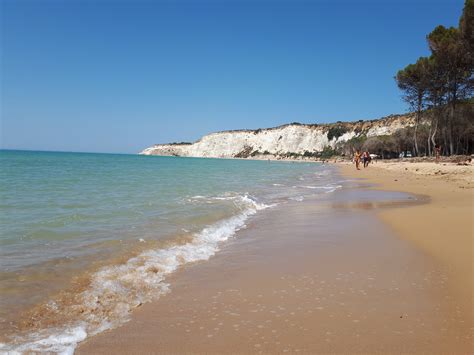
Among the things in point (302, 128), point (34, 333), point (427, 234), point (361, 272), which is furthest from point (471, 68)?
point (302, 128)

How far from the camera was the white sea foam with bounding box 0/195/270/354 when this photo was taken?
8.43 feet

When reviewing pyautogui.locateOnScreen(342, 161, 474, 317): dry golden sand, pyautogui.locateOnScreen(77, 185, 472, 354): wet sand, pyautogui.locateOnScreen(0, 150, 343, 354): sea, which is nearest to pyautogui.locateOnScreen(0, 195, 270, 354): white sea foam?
pyautogui.locateOnScreen(0, 150, 343, 354): sea

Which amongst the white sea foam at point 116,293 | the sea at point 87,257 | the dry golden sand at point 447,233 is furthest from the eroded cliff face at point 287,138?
the white sea foam at point 116,293

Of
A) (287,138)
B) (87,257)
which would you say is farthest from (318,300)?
(287,138)

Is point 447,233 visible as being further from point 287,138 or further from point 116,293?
point 287,138

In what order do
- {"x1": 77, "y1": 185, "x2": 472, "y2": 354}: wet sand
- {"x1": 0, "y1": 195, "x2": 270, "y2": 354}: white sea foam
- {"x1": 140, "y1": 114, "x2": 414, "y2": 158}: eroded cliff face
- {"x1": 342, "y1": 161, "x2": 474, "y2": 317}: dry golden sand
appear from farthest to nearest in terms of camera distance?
1. {"x1": 140, "y1": 114, "x2": 414, "y2": 158}: eroded cliff face
2. {"x1": 342, "y1": 161, "x2": 474, "y2": 317}: dry golden sand
3. {"x1": 0, "y1": 195, "x2": 270, "y2": 354}: white sea foam
4. {"x1": 77, "y1": 185, "x2": 472, "y2": 354}: wet sand

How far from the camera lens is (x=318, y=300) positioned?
317 centimetres

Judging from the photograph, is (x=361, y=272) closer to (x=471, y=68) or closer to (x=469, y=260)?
(x=469, y=260)

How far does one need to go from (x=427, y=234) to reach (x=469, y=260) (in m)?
1.56

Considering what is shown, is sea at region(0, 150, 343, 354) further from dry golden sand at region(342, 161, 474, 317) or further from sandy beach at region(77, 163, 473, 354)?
dry golden sand at region(342, 161, 474, 317)

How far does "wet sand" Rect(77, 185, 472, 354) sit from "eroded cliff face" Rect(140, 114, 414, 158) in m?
84.7

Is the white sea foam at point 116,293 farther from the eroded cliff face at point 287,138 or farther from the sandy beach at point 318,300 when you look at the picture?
the eroded cliff face at point 287,138

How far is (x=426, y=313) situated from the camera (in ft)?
9.37

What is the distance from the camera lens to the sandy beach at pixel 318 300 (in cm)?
246
